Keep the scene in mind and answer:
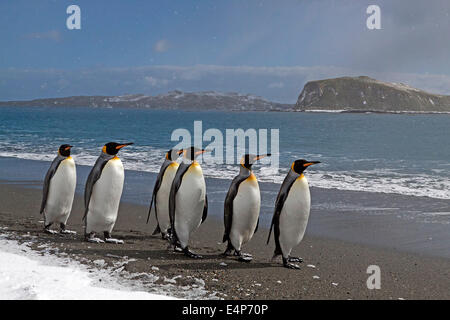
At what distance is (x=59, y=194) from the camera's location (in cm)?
739

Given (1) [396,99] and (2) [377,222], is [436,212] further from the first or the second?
(1) [396,99]

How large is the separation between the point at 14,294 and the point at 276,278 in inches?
105

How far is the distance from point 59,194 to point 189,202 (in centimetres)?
226

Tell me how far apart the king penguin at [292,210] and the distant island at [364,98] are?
572 ft

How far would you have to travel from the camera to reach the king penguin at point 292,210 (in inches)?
241

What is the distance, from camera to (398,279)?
552 centimetres

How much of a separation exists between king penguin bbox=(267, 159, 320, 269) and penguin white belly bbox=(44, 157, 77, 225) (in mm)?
3281

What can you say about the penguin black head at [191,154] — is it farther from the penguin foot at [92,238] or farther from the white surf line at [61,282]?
the white surf line at [61,282]

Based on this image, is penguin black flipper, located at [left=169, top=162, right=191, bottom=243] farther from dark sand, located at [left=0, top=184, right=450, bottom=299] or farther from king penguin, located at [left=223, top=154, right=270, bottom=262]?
king penguin, located at [left=223, top=154, right=270, bottom=262]

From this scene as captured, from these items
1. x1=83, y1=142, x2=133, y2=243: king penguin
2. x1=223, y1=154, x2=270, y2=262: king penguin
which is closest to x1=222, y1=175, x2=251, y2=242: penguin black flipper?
x1=223, y1=154, x2=270, y2=262: king penguin
